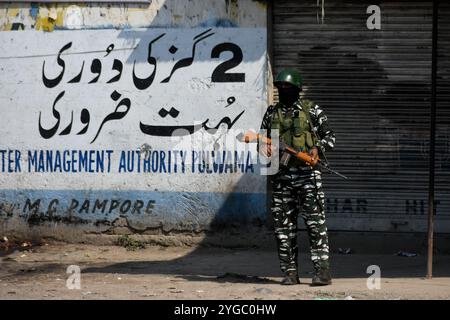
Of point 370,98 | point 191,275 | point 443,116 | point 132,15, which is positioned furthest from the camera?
point 132,15

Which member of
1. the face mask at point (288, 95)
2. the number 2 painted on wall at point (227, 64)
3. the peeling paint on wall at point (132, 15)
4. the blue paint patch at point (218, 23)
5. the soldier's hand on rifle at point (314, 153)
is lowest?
the soldier's hand on rifle at point (314, 153)

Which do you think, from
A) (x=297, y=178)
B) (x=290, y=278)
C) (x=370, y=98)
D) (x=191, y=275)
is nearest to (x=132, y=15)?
(x=370, y=98)

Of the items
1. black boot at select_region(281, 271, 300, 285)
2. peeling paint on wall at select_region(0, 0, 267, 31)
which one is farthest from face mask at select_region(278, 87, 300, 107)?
peeling paint on wall at select_region(0, 0, 267, 31)

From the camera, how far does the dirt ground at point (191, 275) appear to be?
8.53m

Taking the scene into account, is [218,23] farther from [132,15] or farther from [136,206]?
[136,206]

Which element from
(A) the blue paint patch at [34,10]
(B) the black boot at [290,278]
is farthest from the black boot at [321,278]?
(A) the blue paint patch at [34,10]

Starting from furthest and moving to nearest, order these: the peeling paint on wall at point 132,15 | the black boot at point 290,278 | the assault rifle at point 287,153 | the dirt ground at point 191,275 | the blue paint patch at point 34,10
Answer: the blue paint patch at point 34,10, the peeling paint on wall at point 132,15, the black boot at point 290,278, the assault rifle at point 287,153, the dirt ground at point 191,275

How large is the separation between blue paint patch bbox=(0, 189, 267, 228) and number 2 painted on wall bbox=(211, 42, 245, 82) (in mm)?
1389

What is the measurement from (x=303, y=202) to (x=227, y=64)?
9.90 feet

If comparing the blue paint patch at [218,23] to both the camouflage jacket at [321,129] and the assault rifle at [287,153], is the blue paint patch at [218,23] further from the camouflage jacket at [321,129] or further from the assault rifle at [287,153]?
the assault rifle at [287,153]

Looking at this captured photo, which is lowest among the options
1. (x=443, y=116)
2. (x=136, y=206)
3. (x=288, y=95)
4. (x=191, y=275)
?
(x=191, y=275)

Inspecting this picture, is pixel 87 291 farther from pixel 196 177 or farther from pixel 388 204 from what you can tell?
pixel 388 204

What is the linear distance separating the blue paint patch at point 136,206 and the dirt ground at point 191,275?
35 centimetres

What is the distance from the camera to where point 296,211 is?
8930 millimetres
